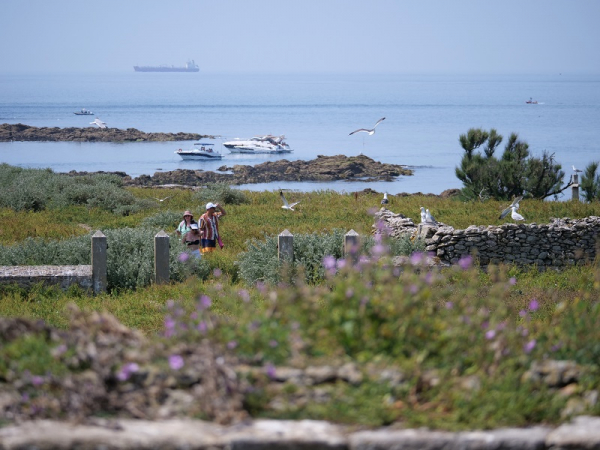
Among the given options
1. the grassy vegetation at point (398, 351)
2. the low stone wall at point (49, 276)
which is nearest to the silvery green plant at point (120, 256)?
the low stone wall at point (49, 276)

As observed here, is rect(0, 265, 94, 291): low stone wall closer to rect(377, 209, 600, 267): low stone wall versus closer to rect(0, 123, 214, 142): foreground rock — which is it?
rect(377, 209, 600, 267): low stone wall

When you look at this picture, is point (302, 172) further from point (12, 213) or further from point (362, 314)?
point (362, 314)

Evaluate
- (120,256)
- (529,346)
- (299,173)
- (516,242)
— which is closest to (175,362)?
(529,346)

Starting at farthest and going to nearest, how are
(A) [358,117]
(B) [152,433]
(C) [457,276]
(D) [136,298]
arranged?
1. (A) [358,117]
2. (C) [457,276]
3. (D) [136,298]
4. (B) [152,433]

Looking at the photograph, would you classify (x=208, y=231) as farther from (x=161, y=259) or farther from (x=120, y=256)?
(x=161, y=259)

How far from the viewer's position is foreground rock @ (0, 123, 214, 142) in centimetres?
9312

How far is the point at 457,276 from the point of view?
43.7 ft

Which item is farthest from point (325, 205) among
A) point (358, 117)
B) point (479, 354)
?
point (358, 117)

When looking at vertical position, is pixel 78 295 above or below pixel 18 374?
below

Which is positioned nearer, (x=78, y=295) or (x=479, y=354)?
(x=479, y=354)

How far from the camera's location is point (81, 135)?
9525 centimetres

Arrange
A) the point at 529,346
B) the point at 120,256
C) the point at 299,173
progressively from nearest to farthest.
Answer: the point at 529,346, the point at 120,256, the point at 299,173

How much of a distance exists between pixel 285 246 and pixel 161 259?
223 cm

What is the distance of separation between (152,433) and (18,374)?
1.04 m
